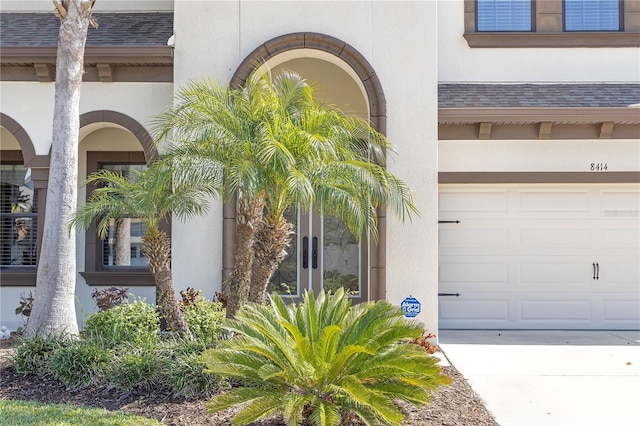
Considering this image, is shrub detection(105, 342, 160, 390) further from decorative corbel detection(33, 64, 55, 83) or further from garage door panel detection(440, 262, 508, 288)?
garage door panel detection(440, 262, 508, 288)

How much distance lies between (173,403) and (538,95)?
7818mm

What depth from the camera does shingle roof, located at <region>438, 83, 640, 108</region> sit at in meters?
9.63

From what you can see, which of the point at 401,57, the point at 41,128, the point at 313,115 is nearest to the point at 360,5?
the point at 401,57

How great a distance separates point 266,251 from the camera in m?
6.52

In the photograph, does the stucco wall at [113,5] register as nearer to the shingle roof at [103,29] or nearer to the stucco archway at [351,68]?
the shingle roof at [103,29]

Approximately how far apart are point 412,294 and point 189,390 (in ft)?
13.3

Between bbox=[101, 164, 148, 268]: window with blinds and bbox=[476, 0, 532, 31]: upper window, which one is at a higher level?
bbox=[476, 0, 532, 31]: upper window

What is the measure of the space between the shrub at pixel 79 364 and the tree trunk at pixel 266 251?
5.60ft

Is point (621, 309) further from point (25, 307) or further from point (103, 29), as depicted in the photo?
point (103, 29)

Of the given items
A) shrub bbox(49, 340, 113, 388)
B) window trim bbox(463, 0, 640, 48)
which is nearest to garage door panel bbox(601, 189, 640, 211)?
window trim bbox(463, 0, 640, 48)

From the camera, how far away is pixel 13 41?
960cm

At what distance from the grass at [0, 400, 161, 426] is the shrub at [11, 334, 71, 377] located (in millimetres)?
901

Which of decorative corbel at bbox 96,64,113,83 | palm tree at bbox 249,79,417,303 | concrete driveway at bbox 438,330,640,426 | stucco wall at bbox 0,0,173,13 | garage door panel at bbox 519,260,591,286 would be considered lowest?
concrete driveway at bbox 438,330,640,426

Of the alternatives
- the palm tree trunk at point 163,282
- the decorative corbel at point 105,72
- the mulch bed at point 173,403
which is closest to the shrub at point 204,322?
the palm tree trunk at point 163,282
